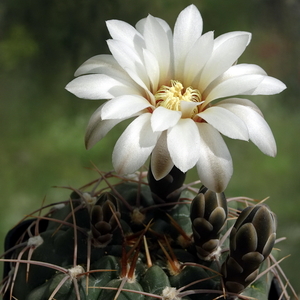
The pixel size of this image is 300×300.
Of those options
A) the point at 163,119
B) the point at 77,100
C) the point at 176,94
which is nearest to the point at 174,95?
the point at 176,94

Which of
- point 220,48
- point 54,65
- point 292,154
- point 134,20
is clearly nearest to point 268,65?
point 292,154

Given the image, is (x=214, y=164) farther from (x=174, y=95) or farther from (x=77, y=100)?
(x=77, y=100)

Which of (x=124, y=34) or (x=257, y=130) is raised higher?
(x=124, y=34)

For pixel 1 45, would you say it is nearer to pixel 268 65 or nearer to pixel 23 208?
pixel 23 208

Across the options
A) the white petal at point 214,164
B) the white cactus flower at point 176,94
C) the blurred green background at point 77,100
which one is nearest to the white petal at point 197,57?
the white cactus flower at point 176,94

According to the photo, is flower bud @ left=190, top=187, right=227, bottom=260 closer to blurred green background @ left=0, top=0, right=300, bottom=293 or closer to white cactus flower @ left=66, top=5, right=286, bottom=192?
white cactus flower @ left=66, top=5, right=286, bottom=192

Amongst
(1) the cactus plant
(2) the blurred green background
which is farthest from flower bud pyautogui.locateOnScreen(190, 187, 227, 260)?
(2) the blurred green background
